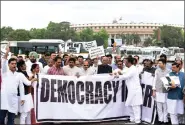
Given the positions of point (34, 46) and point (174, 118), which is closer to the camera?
point (174, 118)

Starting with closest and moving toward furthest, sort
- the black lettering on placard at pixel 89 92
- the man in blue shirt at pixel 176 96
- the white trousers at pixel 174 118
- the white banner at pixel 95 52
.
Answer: the man in blue shirt at pixel 176 96 < the white trousers at pixel 174 118 < the black lettering on placard at pixel 89 92 < the white banner at pixel 95 52

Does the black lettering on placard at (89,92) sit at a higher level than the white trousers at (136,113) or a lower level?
higher

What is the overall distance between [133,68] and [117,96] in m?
0.95

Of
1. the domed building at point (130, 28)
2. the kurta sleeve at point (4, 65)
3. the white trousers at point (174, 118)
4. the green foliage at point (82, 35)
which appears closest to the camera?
the kurta sleeve at point (4, 65)

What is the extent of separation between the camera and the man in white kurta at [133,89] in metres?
8.70

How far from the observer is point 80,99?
350 inches

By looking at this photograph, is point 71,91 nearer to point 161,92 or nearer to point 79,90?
→ point 79,90

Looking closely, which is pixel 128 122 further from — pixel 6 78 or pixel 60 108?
pixel 6 78

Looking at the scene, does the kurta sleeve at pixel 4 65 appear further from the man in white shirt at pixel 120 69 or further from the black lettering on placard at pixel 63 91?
the man in white shirt at pixel 120 69

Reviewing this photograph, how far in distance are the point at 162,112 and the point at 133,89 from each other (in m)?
0.89

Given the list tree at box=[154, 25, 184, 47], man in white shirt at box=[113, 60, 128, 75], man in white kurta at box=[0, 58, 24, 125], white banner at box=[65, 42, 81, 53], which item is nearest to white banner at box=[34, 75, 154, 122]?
man in white shirt at box=[113, 60, 128, 75]

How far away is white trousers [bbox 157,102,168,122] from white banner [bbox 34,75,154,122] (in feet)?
0.93

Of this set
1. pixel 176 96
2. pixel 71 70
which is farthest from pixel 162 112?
pixel 71 70

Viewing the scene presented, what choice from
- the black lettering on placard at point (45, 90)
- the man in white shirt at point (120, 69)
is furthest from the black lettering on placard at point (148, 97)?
the black lettering on placard at point (45, 90)
